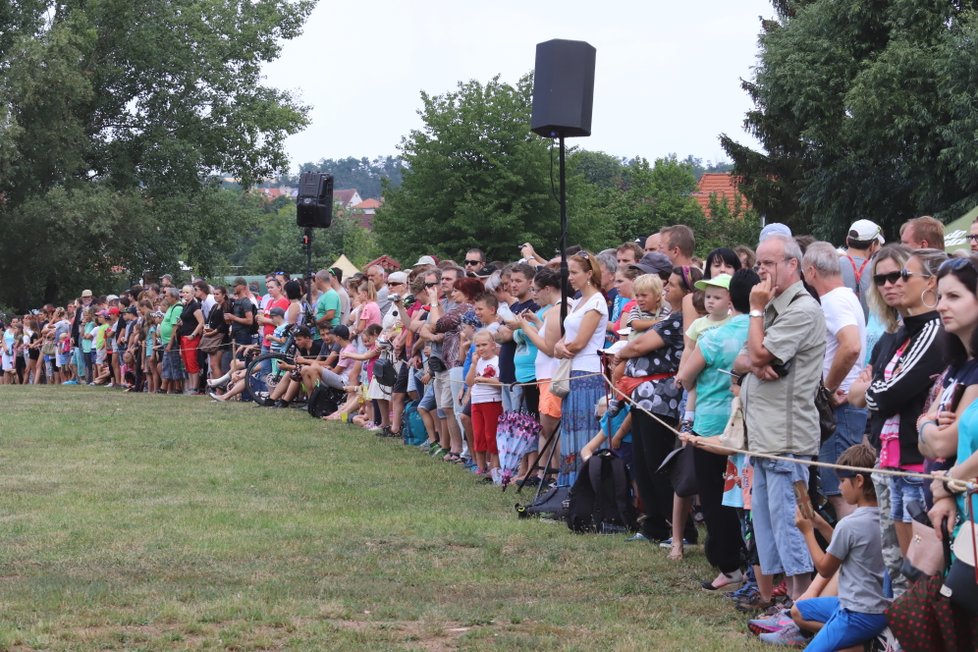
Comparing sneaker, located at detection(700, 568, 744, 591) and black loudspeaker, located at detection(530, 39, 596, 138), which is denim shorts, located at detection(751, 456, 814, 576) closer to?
sneaker, located at detection(700, 568, 744, 591)

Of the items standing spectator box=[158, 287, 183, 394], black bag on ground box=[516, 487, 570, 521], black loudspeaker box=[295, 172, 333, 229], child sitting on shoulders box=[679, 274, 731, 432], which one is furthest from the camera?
standing spectator box=[158, 287, 183, 394]

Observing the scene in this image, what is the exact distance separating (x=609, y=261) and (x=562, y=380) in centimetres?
161

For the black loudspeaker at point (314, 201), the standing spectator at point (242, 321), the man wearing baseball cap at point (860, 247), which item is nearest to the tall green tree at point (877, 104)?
the black loudspeaker at point (314, 201)

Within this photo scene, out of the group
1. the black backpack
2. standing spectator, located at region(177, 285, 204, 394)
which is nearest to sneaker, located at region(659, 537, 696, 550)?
the black backpack

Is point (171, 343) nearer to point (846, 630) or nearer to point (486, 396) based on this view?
point (486, 396)

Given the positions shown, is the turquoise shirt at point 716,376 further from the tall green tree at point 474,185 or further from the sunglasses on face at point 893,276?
the tall green tree at point 474,185

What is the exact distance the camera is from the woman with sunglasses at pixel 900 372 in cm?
547

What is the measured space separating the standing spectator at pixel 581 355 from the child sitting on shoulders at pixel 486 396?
1.72 metres

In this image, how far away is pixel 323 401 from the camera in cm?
1855

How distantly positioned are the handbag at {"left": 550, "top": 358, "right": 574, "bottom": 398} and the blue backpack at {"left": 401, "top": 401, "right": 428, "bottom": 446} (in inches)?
194

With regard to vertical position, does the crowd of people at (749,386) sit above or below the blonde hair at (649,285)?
below

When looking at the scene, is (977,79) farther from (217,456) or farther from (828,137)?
(217,456)

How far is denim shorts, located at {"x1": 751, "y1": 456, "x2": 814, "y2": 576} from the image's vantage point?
6.54 m

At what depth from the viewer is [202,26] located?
43.9 m
